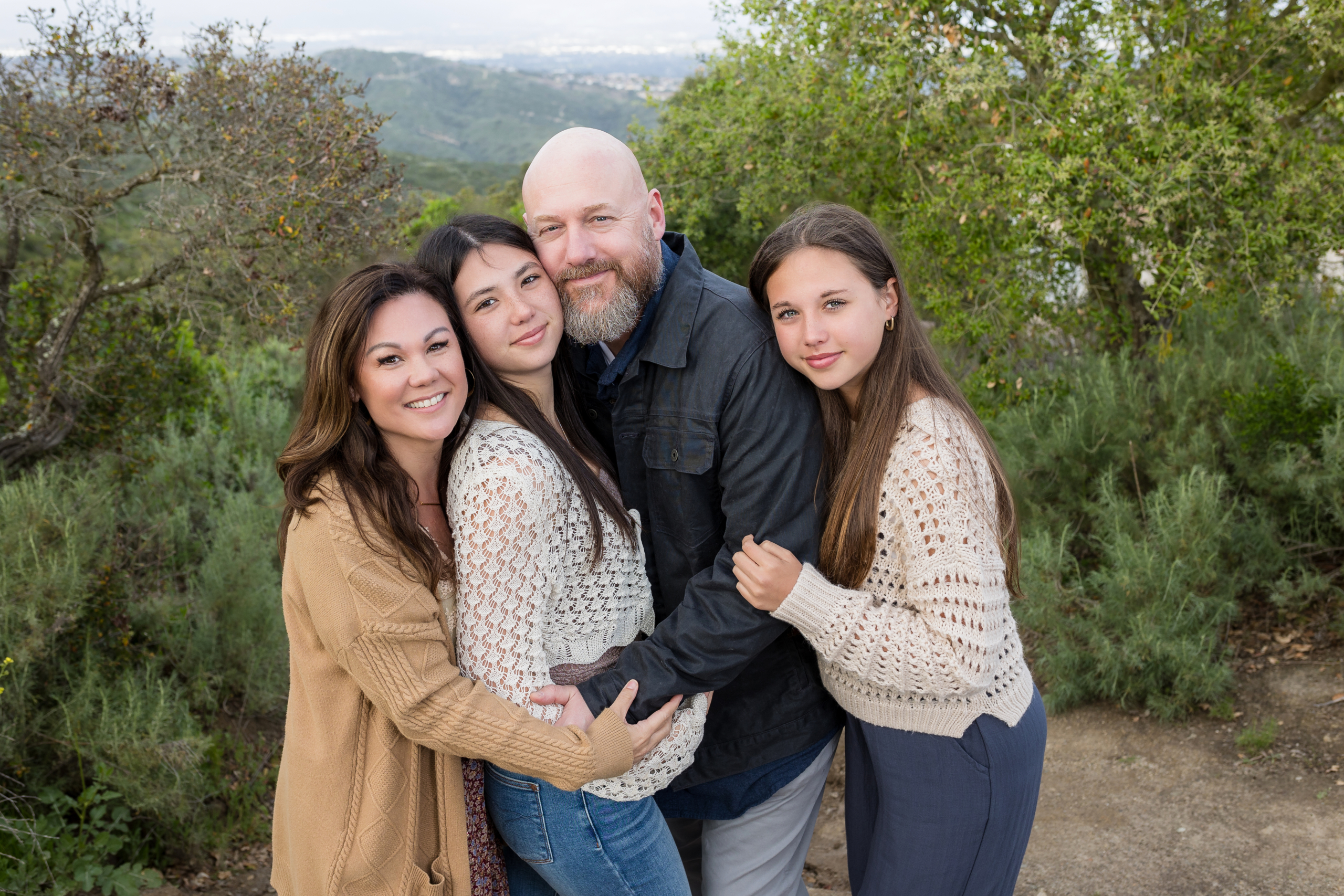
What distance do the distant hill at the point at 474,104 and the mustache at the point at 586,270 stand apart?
185ft

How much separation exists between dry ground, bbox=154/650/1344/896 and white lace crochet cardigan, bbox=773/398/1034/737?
1.94 meters

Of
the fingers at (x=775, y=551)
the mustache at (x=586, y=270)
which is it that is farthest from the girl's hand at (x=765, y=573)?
the mustache at (x=586, y=270)

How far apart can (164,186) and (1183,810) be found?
5.22m

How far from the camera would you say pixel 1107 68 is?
455 centimetres

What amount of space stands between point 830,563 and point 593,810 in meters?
0.75

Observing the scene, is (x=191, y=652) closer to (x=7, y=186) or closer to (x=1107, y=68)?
(x=7, y=186)

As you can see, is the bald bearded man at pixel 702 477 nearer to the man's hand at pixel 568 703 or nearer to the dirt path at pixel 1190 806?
the man's hand at pixel 568 703

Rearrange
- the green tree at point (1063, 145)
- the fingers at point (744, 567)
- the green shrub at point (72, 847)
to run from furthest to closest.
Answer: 1. the green tree at point (1063, 145)
2. the green shrub at point (72, 847)
3. the fingers at point (744, 567)

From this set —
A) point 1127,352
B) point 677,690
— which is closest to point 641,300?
point 677,690

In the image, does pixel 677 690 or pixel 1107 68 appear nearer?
pixel 677 690

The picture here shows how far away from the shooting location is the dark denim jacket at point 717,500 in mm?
2117

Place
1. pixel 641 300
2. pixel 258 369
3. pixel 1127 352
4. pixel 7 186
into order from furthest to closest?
pixel 258 369, pixel 1127 352, pixel 7 186, pixel 641 300

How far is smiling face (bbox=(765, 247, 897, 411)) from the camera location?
2.16 meters

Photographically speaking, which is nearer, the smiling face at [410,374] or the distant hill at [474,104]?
the smiling face at [410,374]
